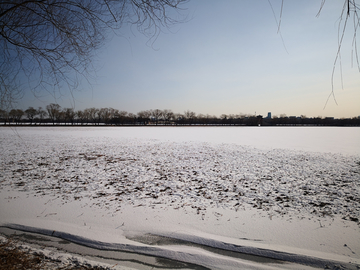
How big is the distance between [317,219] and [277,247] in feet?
5.43

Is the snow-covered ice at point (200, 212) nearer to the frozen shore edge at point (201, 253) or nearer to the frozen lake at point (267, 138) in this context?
the frozen shore edge at point (201, 253)

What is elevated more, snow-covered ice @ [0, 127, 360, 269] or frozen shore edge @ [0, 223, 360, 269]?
snow-covered ice @ [0, 127, 360, 269]

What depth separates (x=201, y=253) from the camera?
3242 mm

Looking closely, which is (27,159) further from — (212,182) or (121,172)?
(212,182)

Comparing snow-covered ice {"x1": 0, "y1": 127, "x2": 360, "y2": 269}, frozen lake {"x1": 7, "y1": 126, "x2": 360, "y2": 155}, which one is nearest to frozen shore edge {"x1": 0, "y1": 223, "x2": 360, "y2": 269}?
snow-covered ice {"x1": 0, "y1": 127, "x2": 360, "y2": 269}

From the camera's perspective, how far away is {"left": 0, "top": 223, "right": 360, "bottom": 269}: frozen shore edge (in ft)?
9.83

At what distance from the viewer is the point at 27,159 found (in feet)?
34.8

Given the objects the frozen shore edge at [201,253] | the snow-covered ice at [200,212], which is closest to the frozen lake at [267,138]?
the snow-covered ice at [200,212]

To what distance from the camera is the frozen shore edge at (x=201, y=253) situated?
3.00 metres

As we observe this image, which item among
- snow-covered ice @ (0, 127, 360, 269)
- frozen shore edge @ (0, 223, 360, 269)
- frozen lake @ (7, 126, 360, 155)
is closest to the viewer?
frozen shore edge @ (0, 223, 360, 269)

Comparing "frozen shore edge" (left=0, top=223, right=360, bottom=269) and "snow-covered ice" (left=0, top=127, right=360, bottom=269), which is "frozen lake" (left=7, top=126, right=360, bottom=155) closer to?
"snow-covered ice" (left=0, top=127, right=360, bottom=269)

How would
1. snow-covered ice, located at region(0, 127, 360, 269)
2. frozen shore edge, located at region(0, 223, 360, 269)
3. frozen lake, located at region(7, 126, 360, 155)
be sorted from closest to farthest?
frozen shore edge, located at region(0, 223, 360, 269) < snow-covered ice, located at region(0, 127, 360, 269) < frozen lake, located at region(7, 126, 360, 155)

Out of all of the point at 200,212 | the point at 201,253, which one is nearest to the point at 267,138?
the point at 200,212

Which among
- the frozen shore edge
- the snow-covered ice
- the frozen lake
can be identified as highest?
the frozen lake
